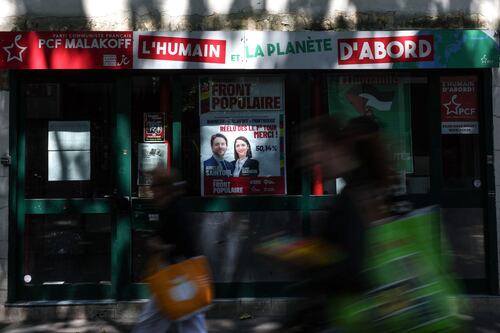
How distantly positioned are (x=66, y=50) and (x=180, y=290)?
379 cm

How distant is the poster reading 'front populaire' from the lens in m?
6.80

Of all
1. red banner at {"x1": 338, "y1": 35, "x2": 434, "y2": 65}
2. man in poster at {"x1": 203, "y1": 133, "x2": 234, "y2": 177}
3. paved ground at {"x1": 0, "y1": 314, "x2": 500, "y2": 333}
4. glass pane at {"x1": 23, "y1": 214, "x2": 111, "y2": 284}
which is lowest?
paved ground at {"x1": 0, "y1": 314, "x2": 500, "y2": 333}

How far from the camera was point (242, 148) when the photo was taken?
6.83m

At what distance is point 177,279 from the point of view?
3.71 metres

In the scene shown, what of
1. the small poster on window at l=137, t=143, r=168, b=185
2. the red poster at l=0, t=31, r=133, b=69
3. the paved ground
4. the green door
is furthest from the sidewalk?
the red poster at l=0, t=31, r=133, b=69

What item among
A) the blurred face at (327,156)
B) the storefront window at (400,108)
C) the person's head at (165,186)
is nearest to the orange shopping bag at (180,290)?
the person's head at (165,186)

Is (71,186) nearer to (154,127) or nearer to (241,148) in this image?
(154,127)

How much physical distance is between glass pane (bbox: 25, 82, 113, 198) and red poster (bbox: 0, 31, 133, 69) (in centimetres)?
37

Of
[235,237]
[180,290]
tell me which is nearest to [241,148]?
[235,237]

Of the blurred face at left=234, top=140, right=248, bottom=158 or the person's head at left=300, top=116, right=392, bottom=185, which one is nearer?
the person's head at left=300, top=116, right=392, bottom=185

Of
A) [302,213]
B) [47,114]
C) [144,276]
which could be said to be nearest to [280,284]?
[302,213]

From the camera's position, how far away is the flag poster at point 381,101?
6.86 m

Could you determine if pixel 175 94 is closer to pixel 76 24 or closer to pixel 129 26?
pixel 129 26

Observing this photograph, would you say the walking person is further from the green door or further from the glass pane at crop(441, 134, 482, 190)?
the glass pane at crop(441, 134, 482, 190)
